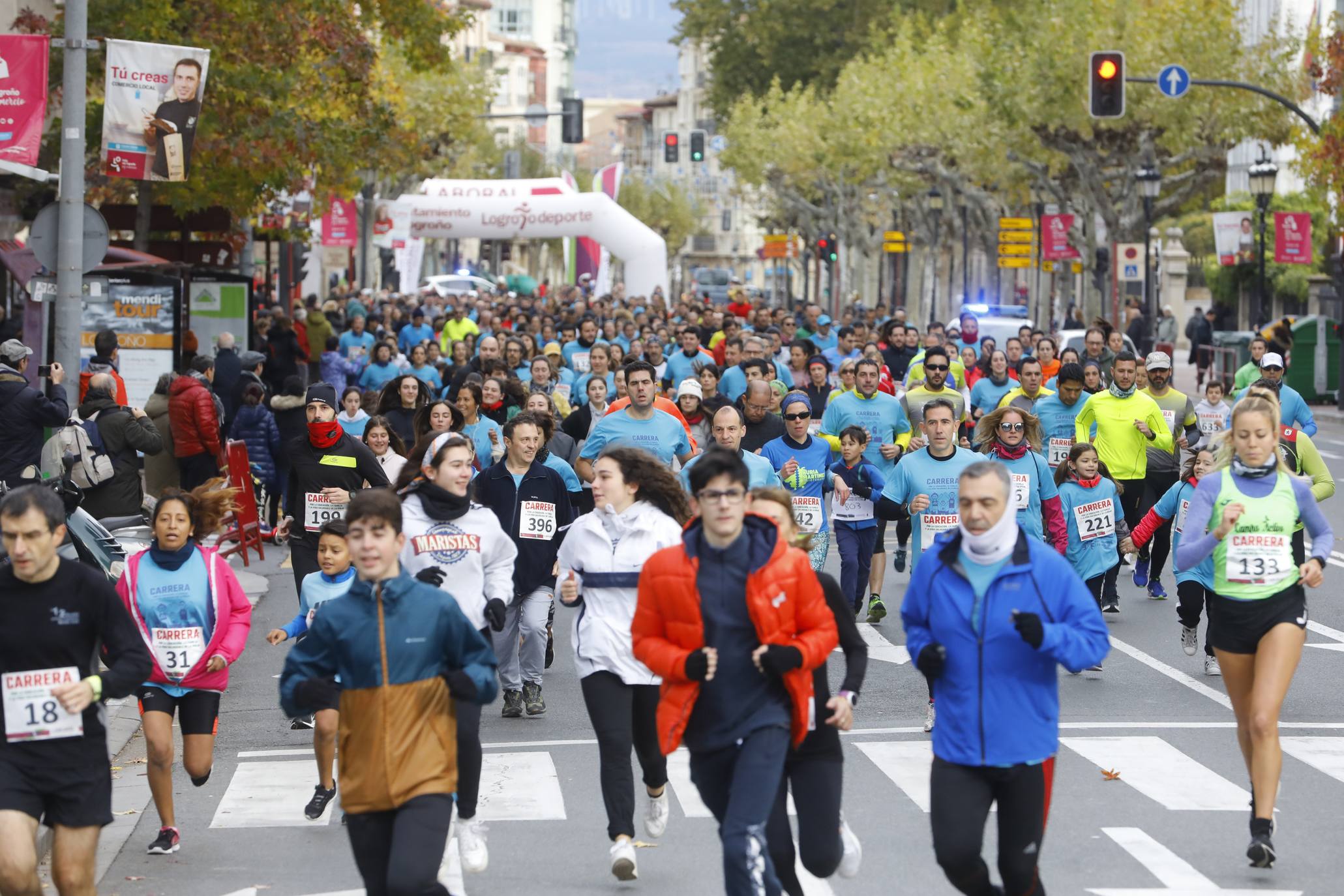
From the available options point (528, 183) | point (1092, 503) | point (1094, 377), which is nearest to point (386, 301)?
point (528, 183)

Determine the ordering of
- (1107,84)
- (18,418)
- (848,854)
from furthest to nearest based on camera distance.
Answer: (1107,84) → (18,418) → (848,854)

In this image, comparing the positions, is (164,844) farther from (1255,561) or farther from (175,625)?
(1255,561)

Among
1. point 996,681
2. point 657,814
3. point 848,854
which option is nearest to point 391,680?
point 848,854

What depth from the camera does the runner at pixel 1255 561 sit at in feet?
27.0

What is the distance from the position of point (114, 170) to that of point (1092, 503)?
32.4ft

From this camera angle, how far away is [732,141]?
79438mm

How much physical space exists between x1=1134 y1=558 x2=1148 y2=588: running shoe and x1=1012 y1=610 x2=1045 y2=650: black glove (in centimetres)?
1051

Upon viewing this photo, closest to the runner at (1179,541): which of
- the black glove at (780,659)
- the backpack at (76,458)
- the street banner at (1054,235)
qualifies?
the black glove at (780,659)

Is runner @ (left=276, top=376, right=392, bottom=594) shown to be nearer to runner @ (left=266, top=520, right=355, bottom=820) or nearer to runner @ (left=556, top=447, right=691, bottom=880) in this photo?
A: runner @ (left=266, top=520, right=355, bottom=820)

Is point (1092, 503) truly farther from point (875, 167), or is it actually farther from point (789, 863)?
point (875, 167)

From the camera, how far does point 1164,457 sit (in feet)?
51.2

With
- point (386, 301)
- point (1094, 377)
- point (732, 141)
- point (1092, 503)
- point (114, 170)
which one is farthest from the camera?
point (732, 141)

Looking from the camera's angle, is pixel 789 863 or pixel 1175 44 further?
pixel 1175 44

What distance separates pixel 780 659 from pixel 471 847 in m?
1.91
